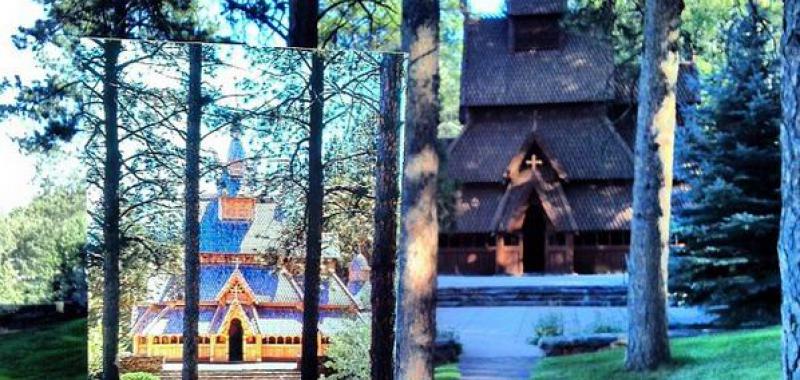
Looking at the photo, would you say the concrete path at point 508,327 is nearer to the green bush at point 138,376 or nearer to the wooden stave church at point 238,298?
the wooden stave church at point 238,298

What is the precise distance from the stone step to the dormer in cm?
369

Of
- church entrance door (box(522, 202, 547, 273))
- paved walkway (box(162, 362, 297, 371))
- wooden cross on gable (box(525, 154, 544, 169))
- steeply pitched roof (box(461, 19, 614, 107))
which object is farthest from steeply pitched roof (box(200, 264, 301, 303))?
steeply pitched roof (box(461, 19, 614, 107))

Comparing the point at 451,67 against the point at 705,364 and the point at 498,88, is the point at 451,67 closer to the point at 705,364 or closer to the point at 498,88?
the point at 498,88

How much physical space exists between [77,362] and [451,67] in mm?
12921

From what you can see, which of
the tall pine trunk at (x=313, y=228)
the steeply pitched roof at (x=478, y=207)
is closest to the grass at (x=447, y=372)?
the tall pine trunk at (x=313, y=228)

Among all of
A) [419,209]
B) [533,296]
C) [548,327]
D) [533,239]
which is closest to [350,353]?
[419,209]

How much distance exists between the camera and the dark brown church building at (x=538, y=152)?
428 inches

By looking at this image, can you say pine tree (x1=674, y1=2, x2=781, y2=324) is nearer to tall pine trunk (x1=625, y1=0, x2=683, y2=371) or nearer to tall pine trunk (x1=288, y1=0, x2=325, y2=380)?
tall pine trunk (x1=625, y1=0, x2=683, y2=371)

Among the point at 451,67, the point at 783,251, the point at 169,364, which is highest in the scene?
the point at 451,67

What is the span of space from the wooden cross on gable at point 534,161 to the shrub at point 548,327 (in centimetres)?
355

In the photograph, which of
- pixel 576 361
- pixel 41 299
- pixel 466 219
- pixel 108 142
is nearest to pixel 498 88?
pixel 466 219

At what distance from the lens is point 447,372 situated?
20.4 ft

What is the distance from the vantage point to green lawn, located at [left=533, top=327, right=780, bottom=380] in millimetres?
5156

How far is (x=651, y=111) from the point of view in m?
5.27
